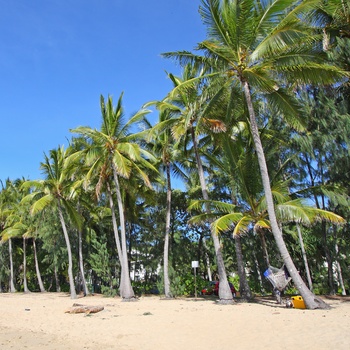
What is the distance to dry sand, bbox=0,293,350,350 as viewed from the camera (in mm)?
7418

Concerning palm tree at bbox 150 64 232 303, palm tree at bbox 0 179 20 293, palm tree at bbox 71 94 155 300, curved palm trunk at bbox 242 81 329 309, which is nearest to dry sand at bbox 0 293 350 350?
curved palm trunk at bbox 242 81 329 309

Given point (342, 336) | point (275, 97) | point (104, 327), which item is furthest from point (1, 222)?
point (342, 336)

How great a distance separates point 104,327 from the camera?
1011 cm

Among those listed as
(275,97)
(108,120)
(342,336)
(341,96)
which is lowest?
(342,336)

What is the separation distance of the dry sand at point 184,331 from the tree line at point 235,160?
2.68 metres

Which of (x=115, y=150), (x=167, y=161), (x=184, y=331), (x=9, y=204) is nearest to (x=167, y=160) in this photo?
(x=167, y=161)

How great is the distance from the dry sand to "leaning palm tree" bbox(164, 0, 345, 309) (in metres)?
2.68

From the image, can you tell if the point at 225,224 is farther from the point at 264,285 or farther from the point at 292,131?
the point at 264,285

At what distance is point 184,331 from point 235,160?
28.4ft

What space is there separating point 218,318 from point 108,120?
12551 mm

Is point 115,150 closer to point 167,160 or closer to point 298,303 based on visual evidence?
point 167,160

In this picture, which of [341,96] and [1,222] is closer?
[341,96]

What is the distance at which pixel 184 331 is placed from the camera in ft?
30.0

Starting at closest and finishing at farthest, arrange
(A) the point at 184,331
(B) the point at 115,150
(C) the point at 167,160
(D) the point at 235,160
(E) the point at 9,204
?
(A) the point at 184,331 → (D) the point at 235,160 → (B) the point at 115,150 → (C) the point at 167,160 → (E) the point at 9,204
